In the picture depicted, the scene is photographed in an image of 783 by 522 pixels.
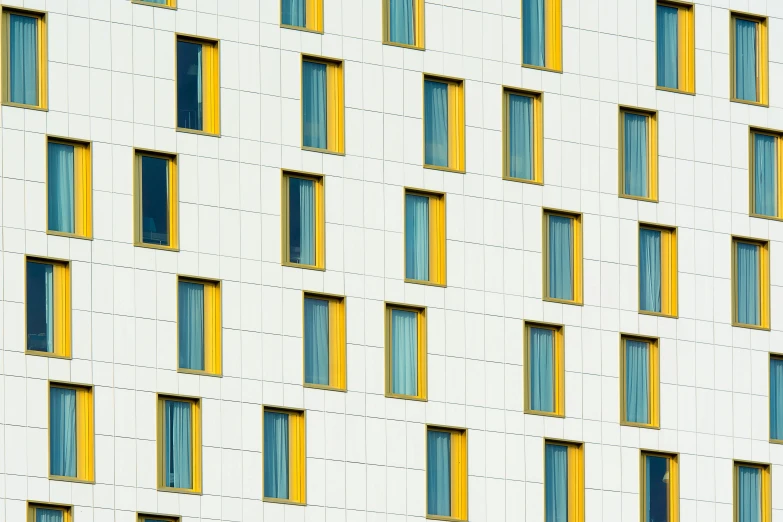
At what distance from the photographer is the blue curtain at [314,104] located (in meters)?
67.2

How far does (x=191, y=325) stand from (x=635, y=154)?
517 inches

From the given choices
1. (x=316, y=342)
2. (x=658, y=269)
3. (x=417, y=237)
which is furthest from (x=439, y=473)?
(x=658, y=269)

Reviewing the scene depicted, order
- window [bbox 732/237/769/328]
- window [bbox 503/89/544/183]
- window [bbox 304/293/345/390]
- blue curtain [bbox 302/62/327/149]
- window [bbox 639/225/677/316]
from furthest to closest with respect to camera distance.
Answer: window [bbox 732/237/769/328], window [bbox 639/225/677/316], window [bbox 503/89/544/183], blue curtain [bbox 302/62/327/149], window [bbox 304/293/345/390]

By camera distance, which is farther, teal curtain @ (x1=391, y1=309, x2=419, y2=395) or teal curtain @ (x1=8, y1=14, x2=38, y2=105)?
teal curtain @ (x1=391, y1=309, x2=419, y2=395)

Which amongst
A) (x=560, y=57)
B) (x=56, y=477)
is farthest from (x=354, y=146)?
(x=56, y=477)

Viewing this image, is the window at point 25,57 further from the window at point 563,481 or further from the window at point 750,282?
the window at point 750,282

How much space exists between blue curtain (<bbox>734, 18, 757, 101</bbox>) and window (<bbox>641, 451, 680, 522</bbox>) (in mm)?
10005

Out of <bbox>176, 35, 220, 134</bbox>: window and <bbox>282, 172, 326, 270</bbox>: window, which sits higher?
<bbox>176, 35, 220, 134</bbox>: window

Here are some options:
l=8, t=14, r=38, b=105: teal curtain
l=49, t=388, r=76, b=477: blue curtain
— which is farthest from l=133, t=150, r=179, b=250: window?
l=49, t=388, r=76, b=477: blue curtain

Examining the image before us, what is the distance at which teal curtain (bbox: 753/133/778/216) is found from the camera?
239 ft

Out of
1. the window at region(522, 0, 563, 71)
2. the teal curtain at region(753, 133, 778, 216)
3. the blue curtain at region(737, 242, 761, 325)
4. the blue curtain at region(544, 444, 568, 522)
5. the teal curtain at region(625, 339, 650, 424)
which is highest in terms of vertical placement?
the window at region(522, 0, 563, 71)

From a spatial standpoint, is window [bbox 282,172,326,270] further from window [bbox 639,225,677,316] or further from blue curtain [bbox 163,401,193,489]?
window [bbox 639,225,677,316]

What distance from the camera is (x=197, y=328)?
6500cm

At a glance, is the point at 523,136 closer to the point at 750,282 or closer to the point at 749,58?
the point at 750,282
